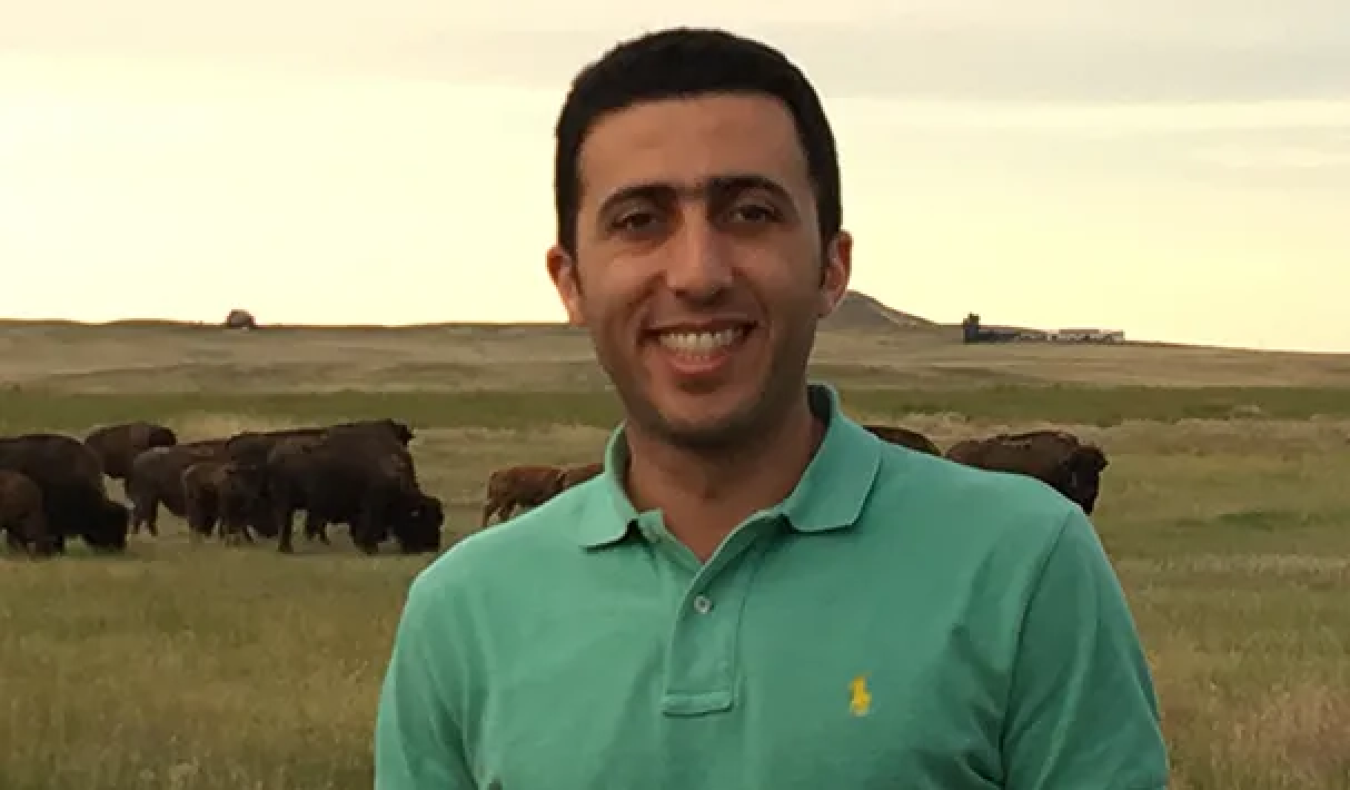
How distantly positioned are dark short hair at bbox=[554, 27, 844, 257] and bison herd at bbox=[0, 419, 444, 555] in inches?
868

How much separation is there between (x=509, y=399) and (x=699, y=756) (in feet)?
194

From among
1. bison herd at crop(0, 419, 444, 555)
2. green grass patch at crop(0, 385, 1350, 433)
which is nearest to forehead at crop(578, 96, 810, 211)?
bison herd at crop(0, 419, 444, 555)

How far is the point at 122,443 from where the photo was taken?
121 feet

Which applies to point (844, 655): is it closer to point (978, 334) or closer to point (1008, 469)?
point (1008, 469)

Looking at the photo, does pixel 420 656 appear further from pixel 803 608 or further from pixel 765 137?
pixel 765 137

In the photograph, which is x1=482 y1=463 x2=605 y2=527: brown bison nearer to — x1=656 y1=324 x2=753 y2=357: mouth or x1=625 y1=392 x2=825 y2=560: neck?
x1=625 y1=392 x2=825 y2=560: neck

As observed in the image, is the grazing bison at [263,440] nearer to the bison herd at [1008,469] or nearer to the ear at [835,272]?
the bison herd at [1008,469]

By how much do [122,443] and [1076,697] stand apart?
3516 centimetres

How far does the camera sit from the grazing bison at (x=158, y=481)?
29.4m

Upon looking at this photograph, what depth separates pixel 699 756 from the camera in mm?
3027

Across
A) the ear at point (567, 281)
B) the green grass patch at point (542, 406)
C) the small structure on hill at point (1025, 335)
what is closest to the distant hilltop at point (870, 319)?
the small structure on hill at point (1025, 335)

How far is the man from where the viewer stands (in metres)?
3.01

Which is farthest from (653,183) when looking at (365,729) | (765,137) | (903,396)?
(903,396)

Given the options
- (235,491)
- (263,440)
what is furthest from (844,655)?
(263,440)
